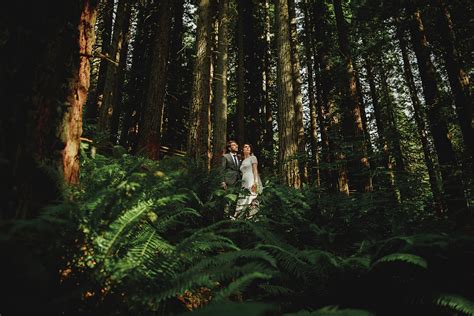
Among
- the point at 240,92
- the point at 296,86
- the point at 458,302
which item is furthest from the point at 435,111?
the point at 240,92

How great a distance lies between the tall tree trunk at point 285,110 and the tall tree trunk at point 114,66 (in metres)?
5.94

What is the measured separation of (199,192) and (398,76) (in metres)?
20.9

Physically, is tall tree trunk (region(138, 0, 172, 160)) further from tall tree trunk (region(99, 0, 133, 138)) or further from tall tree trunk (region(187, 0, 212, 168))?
tall tree trunk (region(99, 0, 133, 138))

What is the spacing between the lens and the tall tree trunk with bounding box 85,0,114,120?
47.2 feet

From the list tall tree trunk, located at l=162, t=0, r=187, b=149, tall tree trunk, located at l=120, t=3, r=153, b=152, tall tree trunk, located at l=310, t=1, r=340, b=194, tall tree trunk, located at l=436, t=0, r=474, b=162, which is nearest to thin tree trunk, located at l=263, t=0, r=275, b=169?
tall tree trunk, located at l=310, t=1, r=340, b=194

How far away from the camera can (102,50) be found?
1411cm

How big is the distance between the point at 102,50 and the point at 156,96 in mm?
7197

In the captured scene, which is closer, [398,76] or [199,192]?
[199,192]

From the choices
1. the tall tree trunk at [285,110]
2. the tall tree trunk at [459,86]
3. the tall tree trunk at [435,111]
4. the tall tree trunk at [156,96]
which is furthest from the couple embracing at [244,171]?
the tall tree trunk at [459,86]

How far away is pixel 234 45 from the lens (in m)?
21.8

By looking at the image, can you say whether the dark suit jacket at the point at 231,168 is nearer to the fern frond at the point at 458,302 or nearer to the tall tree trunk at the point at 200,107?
the tall tree trunk at the point at 200,107

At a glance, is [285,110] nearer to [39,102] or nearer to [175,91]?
[39,102]

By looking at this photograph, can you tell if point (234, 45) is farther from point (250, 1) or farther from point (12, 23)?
point (12, 23)

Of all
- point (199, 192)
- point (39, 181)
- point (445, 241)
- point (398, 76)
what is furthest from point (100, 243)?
point (398, 76)
